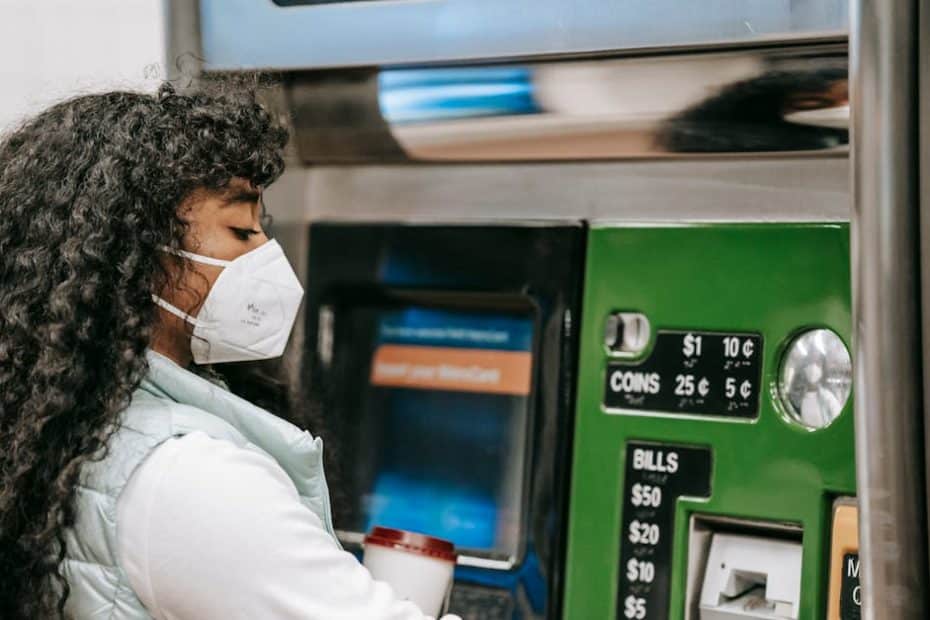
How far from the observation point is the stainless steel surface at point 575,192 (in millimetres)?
1738

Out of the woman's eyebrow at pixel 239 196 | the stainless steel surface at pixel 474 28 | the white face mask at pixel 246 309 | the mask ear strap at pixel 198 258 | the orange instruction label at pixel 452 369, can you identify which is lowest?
the orange instruction label at pixel 452 369

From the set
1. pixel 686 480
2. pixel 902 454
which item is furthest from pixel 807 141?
pixel 902 454

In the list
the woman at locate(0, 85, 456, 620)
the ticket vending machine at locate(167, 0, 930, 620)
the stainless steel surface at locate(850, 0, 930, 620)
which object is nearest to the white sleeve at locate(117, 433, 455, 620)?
the woman at locate(0, 85, 456, 620)

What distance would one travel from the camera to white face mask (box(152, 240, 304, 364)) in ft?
4.93

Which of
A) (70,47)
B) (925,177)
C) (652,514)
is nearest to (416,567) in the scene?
(652,514)

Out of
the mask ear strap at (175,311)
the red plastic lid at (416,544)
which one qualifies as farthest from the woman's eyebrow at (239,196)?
the red plastic lid at (416,544)

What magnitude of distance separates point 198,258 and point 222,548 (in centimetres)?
35

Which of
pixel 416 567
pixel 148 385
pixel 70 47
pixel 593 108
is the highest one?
pixel 70 47

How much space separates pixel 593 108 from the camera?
177 cm

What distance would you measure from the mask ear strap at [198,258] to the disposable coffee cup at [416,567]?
0.37 m

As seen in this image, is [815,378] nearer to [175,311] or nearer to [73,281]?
[175,311]

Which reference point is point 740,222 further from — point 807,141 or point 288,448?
point 288,448

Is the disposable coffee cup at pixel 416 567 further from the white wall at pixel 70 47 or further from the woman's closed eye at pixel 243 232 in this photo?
the white wall at pixel 70 47

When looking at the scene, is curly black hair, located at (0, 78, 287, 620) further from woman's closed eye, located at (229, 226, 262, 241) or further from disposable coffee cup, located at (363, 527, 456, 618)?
disposable coffee cup, located at (363, 527, 456, 618)
